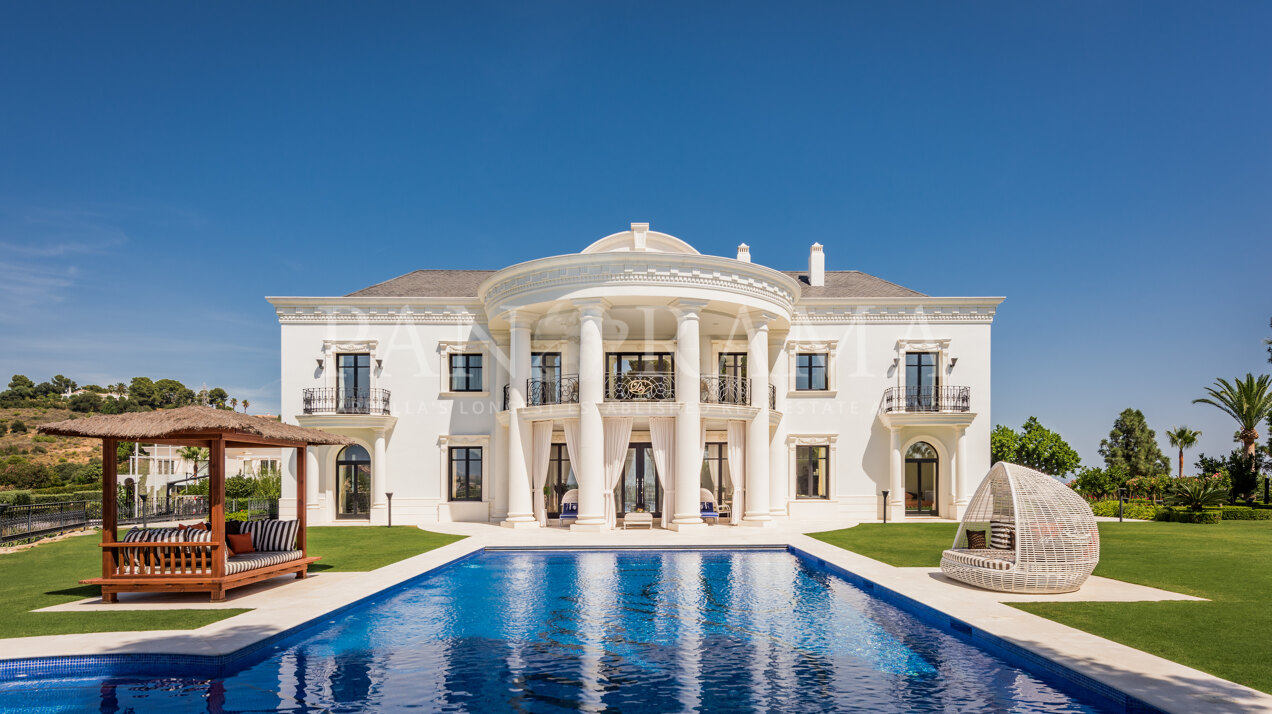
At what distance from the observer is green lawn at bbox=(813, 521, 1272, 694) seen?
7.29 meters

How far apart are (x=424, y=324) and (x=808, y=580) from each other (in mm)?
15455

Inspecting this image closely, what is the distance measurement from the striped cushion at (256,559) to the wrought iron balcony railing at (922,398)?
18.2 metres

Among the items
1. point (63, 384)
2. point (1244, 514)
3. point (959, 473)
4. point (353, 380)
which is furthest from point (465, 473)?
point (63, 384)

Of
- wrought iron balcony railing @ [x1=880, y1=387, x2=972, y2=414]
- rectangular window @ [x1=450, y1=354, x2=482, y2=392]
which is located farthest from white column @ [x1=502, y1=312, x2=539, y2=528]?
wrought iron balcony railing @ [x1=880, y1=387, x2=972, y2=414]

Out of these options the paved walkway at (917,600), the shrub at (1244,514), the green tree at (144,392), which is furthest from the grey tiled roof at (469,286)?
the green tree at (144,392)

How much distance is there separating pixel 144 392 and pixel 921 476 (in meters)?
81.9

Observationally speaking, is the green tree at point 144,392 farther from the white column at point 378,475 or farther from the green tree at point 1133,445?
the green tree at point 1133,445

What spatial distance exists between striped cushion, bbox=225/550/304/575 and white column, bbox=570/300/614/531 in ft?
27.0

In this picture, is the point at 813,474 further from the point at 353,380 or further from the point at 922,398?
the point at 353,380

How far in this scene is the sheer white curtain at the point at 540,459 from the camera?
21000mm

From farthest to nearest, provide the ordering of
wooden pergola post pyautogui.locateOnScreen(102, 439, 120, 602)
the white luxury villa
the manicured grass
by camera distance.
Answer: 1. the white luxury villa
2. the manicured grass
3. wooden pergola post pyautogui.locateOnScreen(102, 439, 120, 602)

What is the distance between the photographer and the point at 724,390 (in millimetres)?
23078

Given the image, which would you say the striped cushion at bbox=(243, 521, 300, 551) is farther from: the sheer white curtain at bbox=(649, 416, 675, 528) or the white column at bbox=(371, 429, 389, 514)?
the white column at bbox=(371, 429, 389, 514)

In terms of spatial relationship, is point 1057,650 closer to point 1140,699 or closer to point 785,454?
point 1140,699
